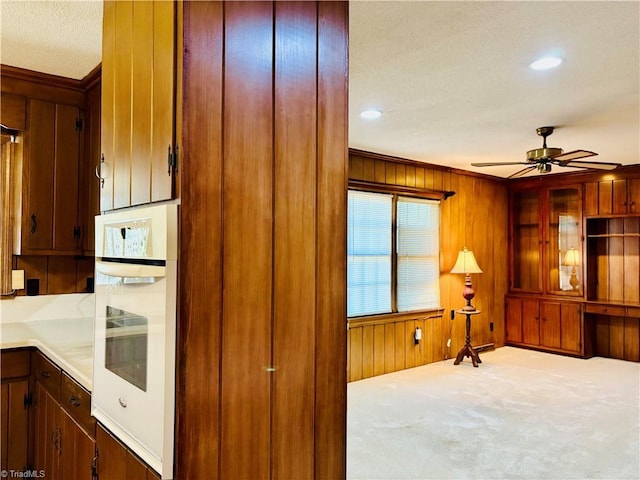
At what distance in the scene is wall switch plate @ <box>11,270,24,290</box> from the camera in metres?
3.16

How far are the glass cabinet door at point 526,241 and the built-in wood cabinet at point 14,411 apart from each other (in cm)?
622

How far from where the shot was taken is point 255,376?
4.60ft

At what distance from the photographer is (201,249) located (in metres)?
1.30

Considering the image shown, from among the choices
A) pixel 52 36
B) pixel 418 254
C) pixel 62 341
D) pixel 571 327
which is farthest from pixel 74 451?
pixel 571 327

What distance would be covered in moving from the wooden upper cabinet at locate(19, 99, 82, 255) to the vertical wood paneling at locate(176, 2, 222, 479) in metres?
2.25

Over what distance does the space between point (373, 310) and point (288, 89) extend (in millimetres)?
4115

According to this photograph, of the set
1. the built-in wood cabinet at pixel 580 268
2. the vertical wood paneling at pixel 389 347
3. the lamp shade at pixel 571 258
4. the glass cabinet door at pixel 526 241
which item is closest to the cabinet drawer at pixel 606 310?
the built-in wood cabinet at pixel 580 268

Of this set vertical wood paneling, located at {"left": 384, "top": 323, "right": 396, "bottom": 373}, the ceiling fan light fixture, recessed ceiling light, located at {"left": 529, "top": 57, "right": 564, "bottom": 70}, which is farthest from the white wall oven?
vertical wood paneling, located at {"left": 384, "top": 323, "right": 396, "bottom": 373}

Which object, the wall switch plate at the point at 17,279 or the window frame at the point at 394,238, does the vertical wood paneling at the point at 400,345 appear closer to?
the window frame at the point at 394,238

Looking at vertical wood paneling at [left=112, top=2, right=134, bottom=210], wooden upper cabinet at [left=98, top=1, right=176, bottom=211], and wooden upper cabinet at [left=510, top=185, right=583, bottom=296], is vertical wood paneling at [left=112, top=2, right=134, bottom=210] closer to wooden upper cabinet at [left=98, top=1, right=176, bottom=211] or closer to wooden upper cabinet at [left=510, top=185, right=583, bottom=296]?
wooden upper cabinet at [left=98, top=1, right=176, bottom=211]

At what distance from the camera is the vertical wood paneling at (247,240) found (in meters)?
1.35

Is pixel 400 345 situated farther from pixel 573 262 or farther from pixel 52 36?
pixel 52 36

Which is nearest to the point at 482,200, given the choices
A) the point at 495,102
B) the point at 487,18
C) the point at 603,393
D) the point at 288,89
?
the point at 603,393

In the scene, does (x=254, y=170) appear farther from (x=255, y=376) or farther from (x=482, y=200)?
(x=482, y=200)
